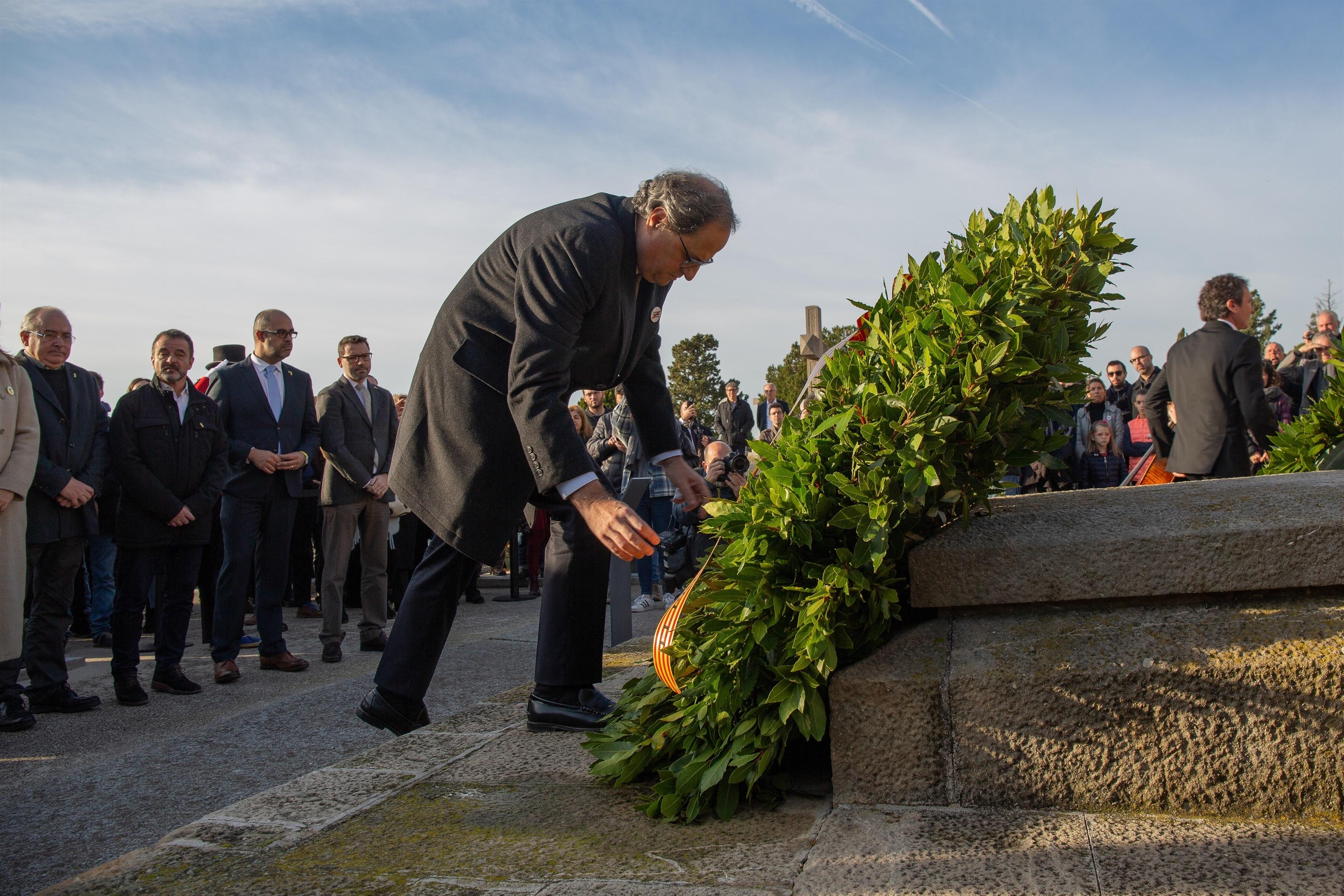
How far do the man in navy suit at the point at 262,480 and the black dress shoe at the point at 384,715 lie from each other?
3160 millimetres

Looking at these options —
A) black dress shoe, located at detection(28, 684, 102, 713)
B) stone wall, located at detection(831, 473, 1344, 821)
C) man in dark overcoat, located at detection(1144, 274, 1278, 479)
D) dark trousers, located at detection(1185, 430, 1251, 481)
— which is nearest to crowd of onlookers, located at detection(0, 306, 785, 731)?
black dress shoe, located at detection(28, 684, 102, 713)

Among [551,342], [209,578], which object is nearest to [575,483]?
[551,342]

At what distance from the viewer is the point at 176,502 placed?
5.79 m

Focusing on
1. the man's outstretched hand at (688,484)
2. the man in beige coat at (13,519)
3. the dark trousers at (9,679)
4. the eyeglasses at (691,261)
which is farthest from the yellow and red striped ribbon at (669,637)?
the dark trousers at (9,679)

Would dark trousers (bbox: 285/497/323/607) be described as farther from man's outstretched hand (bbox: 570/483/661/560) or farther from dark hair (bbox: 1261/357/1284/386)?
dark hair (bbox: 1261/357/1284/386)

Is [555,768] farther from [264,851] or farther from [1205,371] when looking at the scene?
[1205,371]

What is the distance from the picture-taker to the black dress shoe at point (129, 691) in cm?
534

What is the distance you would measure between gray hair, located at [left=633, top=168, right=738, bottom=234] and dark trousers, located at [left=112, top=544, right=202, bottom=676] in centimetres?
416

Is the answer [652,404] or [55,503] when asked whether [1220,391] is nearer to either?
[652,404]

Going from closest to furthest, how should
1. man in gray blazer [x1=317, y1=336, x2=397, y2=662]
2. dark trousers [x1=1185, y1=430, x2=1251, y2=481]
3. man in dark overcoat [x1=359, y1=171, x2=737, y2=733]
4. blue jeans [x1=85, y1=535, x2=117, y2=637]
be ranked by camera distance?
man in dark overcoat [x1=359, y1=171, x2=737, y2=733]
dark trousers [x1=1185, y1=430, x2=1251, y2=481]
man in gray blazer [x1=317, y1=336, x2=397, y2=662]
blue jeans [x1=85, y1=535, x2=117, y2=637]

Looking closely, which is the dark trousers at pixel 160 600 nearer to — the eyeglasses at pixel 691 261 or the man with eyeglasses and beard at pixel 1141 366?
the eyeglasses at pixel 691 261

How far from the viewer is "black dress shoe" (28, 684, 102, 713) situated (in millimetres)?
5176

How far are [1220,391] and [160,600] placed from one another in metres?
6.32

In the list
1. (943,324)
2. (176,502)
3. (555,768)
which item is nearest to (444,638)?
(555,768)
